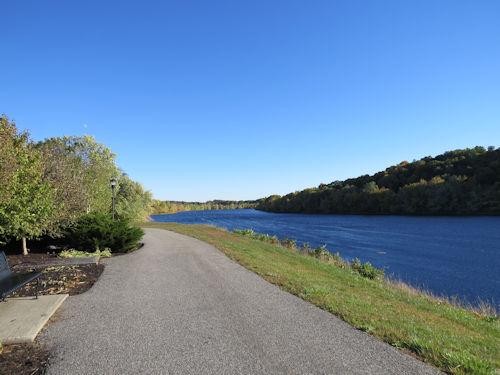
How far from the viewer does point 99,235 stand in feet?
37.7

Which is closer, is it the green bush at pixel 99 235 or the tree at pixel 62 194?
the tree at pixel 62 194

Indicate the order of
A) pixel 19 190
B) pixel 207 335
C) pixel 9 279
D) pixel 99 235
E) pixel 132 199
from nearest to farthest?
pixel 207 335 → pixel 9 279 → pixel 19 190 → pixel 99 235 → pixel 132 199

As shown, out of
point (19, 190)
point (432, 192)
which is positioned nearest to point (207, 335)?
point (19, 190)

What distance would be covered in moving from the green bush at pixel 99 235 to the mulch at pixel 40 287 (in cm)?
115

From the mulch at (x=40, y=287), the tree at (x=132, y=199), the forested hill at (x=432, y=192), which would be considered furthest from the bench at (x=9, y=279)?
the forested hill at (x=432, y=192)

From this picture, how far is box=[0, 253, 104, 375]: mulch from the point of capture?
3.20 m

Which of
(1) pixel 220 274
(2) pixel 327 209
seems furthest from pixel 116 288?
(2) pixel 327 209

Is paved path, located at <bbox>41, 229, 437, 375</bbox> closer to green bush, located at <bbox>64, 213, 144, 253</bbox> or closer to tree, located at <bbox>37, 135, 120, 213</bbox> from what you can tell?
green bush, located at <bbox>64, 213, 144, 253</bbox>

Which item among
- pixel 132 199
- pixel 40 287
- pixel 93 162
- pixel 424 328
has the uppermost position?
pixel 93 162

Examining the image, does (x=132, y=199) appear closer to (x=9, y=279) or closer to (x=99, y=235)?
(x=99, y=235)

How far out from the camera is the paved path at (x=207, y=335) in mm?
3252

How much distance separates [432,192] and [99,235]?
7435cm

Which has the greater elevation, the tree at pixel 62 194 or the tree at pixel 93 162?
the tree at pixel 93 162

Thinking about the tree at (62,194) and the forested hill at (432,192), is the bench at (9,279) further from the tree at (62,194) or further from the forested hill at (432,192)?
the forested hill at (432,192)
